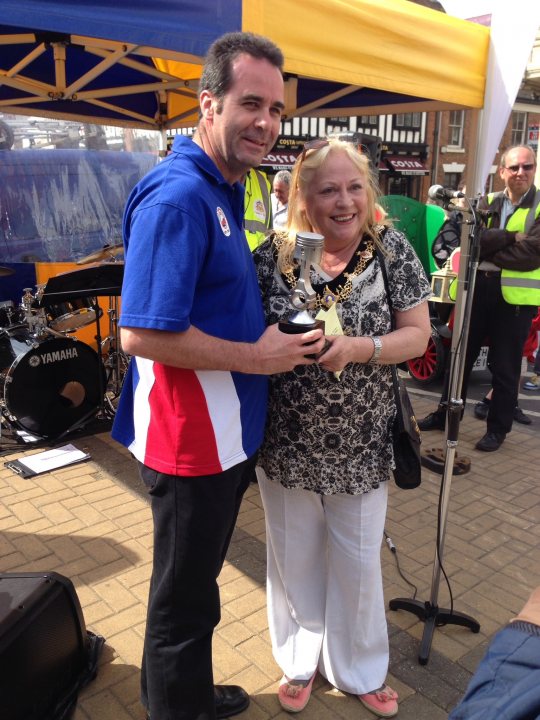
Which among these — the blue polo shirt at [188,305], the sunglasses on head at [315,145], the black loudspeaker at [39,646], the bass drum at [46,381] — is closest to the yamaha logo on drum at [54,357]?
the bass drum at [46,381]

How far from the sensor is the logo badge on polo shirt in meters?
1.51

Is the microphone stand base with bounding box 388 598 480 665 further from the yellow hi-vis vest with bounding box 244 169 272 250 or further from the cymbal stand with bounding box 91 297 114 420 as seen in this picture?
the yellow hi-vis vest with bounding box 244 169 272 250

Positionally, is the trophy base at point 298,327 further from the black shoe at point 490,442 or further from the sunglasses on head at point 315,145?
the black shoe at point 490,442

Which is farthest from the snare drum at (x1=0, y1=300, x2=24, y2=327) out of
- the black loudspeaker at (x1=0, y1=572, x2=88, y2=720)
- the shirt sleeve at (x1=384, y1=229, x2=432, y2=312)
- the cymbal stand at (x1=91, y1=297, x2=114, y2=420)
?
the shirt sleeve at (x1=384, y1=229, x2=432, y2=312)

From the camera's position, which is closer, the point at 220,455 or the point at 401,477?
the point at 220,455

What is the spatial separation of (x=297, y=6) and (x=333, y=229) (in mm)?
1507

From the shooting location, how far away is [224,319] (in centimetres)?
155

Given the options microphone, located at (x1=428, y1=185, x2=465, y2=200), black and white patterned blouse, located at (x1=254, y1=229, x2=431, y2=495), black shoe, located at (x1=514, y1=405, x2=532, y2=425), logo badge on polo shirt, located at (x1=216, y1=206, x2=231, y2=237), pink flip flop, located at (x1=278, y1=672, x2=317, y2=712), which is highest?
microphone, located at (x1=428, y1=185, x2=465, y2=200)

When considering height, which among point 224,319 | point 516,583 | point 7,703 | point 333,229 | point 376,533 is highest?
point 333,229

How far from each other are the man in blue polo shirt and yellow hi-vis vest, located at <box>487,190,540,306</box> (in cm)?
321

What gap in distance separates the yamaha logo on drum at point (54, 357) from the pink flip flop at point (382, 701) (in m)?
3.24

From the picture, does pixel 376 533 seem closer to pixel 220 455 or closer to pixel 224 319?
pixel 220 455

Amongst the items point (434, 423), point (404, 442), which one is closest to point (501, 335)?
point (434, 423)

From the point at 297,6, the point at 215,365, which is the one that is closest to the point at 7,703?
the point at 215,365
